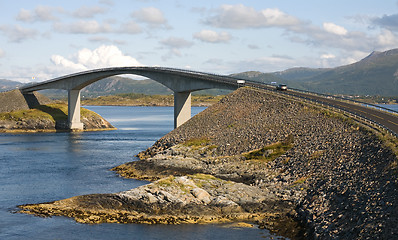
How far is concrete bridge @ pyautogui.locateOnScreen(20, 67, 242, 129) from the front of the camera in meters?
99.2

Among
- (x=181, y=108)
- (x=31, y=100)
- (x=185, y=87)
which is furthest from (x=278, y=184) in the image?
(x=31, y=100)

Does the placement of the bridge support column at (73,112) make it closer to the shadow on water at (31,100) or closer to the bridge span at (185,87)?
the bridge span at (185,87)

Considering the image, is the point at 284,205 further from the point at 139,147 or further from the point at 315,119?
the point at 139,147

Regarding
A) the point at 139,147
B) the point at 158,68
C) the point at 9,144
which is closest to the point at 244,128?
the point at 139,147

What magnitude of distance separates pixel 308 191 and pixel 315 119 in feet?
86.3

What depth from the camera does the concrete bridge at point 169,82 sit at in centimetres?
9919

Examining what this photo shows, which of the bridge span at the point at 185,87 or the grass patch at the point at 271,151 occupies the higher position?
the bridge span at the point at 185,87

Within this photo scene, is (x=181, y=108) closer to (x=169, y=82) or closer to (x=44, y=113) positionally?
(x=169, y=82)

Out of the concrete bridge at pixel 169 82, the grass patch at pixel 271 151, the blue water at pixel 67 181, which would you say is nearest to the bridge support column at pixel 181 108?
the concrete bridge at pixel 169 82

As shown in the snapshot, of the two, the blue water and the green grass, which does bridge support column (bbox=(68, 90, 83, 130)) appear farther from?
the blue water

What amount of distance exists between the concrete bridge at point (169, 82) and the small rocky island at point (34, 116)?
15.2ft

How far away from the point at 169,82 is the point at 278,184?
61.5 metres

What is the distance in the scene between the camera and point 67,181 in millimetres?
58906

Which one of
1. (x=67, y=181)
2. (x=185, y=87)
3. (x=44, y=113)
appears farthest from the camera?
(x=44, y=113)
